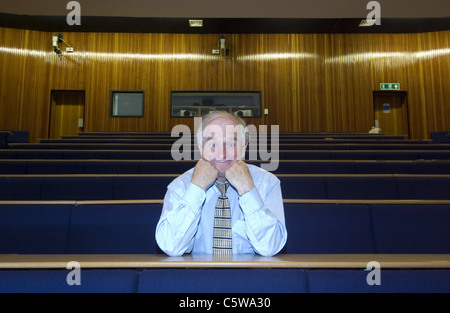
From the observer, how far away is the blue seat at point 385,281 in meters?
0.23

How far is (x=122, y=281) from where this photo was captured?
0.77 feet

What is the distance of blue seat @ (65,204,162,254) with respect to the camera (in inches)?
16.8

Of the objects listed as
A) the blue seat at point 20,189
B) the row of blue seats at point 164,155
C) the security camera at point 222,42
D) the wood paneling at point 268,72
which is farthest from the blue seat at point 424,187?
the security camera at point 222,42

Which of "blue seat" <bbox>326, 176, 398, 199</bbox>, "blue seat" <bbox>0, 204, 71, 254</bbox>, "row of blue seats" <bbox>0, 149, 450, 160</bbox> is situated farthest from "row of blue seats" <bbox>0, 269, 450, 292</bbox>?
"row of blue seats" <bbox>0, 149, 450, 160</bbox>

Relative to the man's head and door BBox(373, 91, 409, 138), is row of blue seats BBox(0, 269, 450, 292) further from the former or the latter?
door BBox(373, 91, 409, 138)

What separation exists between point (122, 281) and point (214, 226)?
13 cm

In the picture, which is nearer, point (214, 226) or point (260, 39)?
point (214, 226)

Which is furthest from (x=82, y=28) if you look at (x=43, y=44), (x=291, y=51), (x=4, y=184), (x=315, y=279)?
(x=315, y=279)

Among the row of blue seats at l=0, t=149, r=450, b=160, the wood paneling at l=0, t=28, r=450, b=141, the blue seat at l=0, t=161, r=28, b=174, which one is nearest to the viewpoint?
the blue seat at l=0, t=161, r=28, b=174

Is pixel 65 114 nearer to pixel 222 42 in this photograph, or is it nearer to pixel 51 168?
pixel 222 42

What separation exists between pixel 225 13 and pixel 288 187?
166cm

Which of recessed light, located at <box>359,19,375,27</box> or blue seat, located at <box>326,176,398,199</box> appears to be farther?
recessed light, located at <box>359,19,375,27</box>

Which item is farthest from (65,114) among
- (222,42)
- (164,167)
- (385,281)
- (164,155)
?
(385,281)
